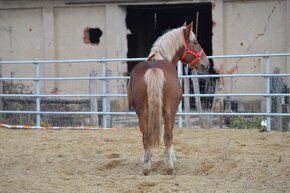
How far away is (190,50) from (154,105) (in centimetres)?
150

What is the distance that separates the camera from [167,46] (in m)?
7.48

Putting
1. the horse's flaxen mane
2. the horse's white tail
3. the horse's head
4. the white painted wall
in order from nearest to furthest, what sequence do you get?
the horse's white tail
the horse's flaxen mane
the horse's head
the white painted wall

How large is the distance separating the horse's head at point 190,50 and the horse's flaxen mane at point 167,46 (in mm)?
94

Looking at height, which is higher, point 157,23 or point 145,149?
point 157,23

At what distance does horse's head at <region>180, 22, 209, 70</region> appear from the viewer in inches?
303

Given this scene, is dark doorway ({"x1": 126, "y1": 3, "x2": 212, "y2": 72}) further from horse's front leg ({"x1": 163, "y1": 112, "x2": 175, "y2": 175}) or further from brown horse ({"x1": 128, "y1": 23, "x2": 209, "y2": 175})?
horse's front leg ({"x1": 163, "y1": 112, "x2": 175, "y2": 175})

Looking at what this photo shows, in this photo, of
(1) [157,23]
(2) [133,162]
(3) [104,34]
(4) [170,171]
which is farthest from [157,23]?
(4) [170,171]

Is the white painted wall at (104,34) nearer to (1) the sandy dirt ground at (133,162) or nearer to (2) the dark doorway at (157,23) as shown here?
(2) the dark doorway at (157,23)

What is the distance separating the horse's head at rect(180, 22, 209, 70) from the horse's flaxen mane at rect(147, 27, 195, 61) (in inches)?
3.7

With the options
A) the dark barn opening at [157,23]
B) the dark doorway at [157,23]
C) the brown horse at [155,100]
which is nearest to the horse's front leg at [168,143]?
the brown horse at [155,100]

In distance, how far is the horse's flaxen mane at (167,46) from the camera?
24.3ft

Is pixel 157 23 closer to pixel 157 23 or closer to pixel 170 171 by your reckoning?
pixel 157 23

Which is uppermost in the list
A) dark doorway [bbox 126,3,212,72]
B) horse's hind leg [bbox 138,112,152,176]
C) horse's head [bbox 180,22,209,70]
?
dark doorway [bbox 126,3,212,72]

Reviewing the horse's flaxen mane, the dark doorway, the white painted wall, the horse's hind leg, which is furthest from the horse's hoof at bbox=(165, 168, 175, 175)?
the dark doorway
